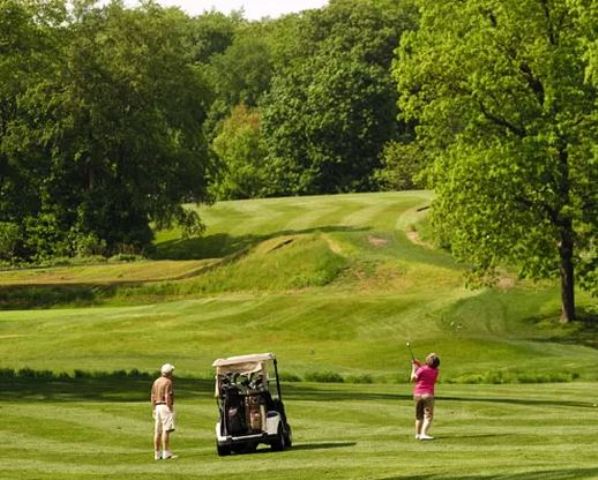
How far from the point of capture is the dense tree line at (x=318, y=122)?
55.7 m

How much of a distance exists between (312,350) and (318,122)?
74786mm

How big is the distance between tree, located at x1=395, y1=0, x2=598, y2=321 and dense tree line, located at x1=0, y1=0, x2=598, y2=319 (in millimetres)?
77

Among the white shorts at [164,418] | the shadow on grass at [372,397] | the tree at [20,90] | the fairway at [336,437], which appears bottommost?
the shadow on grass at [372,397]

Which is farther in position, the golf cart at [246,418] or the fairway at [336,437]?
the golf cart at [246,418]

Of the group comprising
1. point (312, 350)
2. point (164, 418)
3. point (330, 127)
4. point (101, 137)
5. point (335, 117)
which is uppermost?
point (101, 137)

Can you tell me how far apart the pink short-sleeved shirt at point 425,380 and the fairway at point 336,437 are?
1031 millimetres

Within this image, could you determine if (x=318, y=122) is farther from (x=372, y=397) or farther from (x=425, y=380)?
(x=425, y=380)

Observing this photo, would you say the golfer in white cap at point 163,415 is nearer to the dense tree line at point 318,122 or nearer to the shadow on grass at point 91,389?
the shadow on grass at point 91,389

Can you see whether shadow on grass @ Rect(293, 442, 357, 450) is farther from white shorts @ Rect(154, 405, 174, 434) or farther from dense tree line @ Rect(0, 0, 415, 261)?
dense tree line @ Rect(0, 0, 415, 261)

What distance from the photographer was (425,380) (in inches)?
1179

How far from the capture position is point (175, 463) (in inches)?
1087

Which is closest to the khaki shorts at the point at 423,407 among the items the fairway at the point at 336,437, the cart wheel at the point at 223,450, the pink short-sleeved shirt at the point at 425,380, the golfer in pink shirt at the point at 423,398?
the golfer in pink shirt at the point at 423,398

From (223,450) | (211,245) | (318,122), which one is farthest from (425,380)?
(318,122)

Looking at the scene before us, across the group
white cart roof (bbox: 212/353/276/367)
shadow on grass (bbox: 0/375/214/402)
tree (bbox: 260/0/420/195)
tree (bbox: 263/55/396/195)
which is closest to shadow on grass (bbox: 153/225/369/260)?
tree (bbox: 263/55/396/195)
